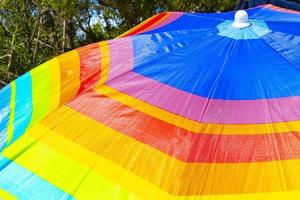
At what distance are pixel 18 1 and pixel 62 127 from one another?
378cm

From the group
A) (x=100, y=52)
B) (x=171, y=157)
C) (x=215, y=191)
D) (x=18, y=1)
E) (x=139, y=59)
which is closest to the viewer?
(x=215, y=191)

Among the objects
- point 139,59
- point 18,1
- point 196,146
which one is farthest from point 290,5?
point 18,1

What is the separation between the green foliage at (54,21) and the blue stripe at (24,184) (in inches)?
141

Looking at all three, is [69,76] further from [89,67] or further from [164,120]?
[164,120]

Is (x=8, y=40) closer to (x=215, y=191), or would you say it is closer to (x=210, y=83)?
(x=210, y=83)

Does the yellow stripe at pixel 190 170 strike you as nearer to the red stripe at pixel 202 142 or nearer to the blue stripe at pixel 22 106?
the red stripe at pixel 202 142

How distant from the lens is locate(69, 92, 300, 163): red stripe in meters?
2.18

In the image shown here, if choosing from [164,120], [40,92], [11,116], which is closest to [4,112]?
[11,116]

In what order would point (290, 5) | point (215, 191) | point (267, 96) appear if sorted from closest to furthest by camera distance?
point (215, 191) → point (267, 96) → point (290, 5)

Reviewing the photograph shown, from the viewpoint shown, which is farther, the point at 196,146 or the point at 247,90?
the point at 247,90

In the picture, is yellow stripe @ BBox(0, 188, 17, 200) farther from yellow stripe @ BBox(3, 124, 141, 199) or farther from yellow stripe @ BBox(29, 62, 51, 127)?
yellow stripe @ BBox(29, 62, 51, 127)

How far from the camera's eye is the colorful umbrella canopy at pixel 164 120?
2.13 m

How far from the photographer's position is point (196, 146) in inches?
87.9

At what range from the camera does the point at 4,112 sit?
2.76 metres
